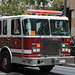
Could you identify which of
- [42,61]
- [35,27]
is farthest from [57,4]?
[42,61]

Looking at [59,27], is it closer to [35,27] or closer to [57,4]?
[35,27]

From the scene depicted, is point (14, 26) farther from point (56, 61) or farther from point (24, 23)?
point (56, 61)

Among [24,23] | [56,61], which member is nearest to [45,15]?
[24,23]

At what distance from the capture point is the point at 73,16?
32656mm

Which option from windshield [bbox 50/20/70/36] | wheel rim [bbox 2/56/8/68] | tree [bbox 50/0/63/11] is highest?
tree [bbox 50/0/63/11]

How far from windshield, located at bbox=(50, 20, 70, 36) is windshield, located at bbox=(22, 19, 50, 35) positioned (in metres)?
0.28

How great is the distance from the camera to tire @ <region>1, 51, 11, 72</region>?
13.2m

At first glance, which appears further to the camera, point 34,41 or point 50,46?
point 50,46

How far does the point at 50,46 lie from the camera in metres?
12.8

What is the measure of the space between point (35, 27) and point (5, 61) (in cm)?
232

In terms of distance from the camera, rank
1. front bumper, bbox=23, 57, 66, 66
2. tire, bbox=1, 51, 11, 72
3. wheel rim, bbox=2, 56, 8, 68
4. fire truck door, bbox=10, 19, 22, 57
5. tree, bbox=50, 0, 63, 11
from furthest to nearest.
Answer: tree, bbox=50, 0, 63, 11
wheel rim, bbox=2, 56, 8, 68
tire, bbox=1, 51, 11, 72
fire truck door, bbox=10, 19, 22, 57
front bumper, bbox=23, 57, 66, 66

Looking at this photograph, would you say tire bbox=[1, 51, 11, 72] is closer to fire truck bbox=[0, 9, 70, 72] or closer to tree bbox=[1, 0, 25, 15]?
fire truck bbox=[0, 9, 70, 72]

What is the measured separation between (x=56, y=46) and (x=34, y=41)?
3.69 ft

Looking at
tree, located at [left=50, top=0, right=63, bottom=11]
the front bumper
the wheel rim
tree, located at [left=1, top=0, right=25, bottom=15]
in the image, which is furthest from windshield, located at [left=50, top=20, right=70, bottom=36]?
tree, located at [left=50, top=0, right=63, bottom=11]
